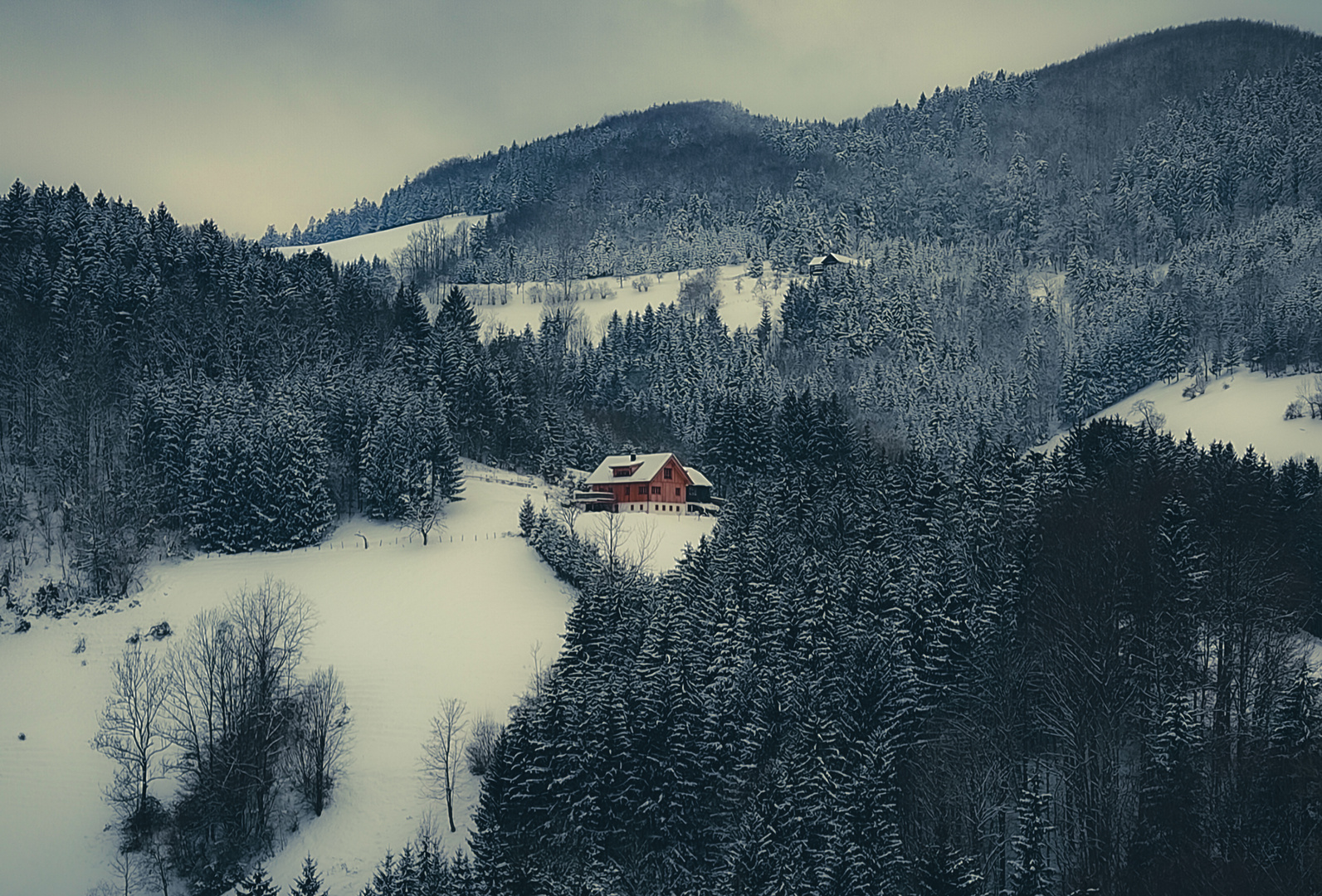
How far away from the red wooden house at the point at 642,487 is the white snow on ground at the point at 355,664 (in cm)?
427

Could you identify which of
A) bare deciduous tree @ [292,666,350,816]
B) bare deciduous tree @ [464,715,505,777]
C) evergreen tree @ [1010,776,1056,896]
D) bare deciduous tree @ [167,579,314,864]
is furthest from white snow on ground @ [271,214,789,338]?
evergreen tree @ [1010,776,1056,896]

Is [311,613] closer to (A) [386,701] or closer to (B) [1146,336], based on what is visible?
(A) [386,701]

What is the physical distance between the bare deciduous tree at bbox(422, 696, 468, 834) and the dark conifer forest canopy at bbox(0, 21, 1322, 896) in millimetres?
3355

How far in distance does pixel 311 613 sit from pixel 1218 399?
80475 millimetres

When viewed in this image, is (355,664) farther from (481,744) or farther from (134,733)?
(134,733)

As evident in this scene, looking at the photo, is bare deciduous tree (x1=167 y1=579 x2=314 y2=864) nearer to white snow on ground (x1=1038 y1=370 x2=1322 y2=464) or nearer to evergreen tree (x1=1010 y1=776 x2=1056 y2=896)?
evergreen tree (x1=1010 y1=776 x2=1056 y2=896)

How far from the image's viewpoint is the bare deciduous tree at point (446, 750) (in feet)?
132

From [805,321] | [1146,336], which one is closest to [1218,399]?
[1146,336]

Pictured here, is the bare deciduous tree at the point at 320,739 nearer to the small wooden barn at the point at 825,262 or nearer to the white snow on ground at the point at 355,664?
the white snow on ground at the point at 355,664

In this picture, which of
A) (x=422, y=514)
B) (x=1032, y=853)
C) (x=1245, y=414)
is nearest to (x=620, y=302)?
(x=1245, y=414)

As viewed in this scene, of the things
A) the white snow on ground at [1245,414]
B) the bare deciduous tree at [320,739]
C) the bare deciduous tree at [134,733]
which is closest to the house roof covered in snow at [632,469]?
the bare deciduous tree at [320,739]

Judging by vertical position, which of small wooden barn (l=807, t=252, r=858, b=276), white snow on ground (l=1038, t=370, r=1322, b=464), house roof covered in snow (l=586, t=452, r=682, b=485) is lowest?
house roof covered in snow (l=586, t=452, r=682, b=485)

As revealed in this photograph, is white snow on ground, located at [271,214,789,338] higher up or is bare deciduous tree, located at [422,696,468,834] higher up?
white snow on ground, located at [271,214,789,338]

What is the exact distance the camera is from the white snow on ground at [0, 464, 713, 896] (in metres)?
38.5
